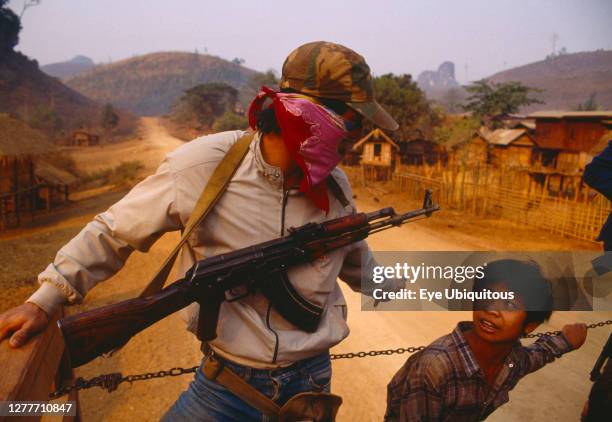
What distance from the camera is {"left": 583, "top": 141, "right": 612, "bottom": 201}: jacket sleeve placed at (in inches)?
101

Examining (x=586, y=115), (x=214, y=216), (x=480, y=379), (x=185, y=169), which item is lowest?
(x=480, y=379)

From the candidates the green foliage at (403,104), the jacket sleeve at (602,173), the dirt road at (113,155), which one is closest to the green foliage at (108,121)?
the dirt road at (113,155)

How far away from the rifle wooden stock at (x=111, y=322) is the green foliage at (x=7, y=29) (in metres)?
64.2

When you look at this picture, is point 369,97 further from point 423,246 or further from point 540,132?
point 540,132

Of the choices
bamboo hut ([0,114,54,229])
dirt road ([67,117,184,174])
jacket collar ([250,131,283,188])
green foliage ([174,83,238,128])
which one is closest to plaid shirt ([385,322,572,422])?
jacket collar ([250,131,283,188])

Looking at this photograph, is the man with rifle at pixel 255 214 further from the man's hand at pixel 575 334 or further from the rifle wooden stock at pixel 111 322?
the man's hand at pixel 575 334

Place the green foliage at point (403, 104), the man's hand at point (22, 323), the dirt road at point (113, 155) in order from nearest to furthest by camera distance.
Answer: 1. the man's hand at point (22, 323)
2. the green foliage at point (403, 104)
3. the dirt road at point (113, 155)

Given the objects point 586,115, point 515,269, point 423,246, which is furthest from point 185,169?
point 586,115

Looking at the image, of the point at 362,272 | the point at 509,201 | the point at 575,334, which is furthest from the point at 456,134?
the point at 362,272

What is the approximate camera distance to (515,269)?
2.01m

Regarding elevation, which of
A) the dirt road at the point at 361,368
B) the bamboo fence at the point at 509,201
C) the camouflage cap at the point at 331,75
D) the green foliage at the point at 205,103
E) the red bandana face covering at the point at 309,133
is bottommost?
the dirt road at the point at 361,368

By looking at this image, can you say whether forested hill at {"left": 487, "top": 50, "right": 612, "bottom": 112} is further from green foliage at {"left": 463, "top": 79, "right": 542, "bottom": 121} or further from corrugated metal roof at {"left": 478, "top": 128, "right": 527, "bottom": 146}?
corrugated metal roof at {"left": 478, "top": 128, "right": 527, "bottom": 146}

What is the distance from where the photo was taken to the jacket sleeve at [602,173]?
2.58 m

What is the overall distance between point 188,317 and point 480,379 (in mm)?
1477
